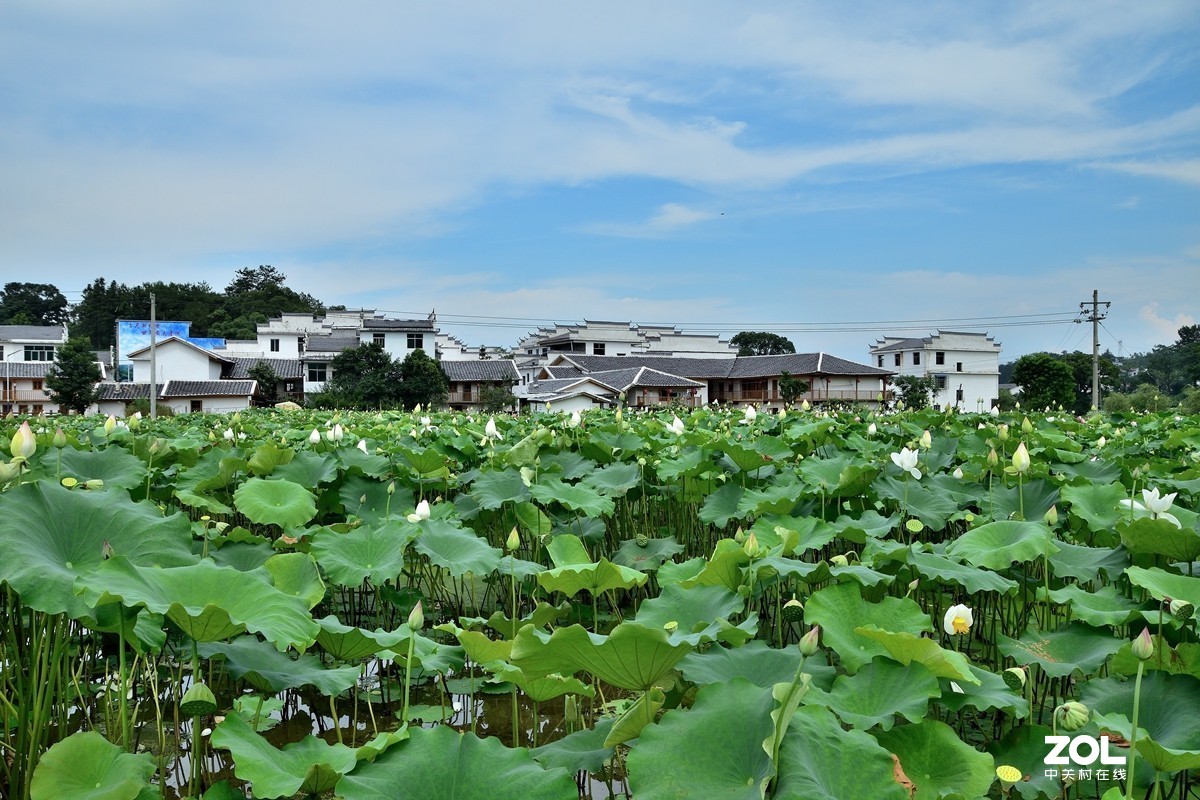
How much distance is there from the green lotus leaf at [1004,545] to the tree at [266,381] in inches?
1827

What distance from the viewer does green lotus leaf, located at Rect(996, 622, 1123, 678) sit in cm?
179

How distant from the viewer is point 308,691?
2910 millimetres

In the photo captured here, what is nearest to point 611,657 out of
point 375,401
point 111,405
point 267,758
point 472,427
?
point 267,758

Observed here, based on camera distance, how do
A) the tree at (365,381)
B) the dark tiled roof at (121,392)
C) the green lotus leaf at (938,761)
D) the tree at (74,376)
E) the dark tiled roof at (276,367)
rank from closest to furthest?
the green lotus leaf at (938,761) → the tree at (74,376) → the tree at (365,381) → the dark tiled roof at (121,392) → the dark tiled roof at (276,367)

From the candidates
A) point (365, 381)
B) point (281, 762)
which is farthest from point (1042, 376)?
point (281, 762)

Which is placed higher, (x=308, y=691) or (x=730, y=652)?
(x=730, y=652)

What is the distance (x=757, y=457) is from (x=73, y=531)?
2674 mm

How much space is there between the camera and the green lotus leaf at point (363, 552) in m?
2.42

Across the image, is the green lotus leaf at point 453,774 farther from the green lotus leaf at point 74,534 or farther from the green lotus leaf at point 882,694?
the green lotus leaf at point 74,534

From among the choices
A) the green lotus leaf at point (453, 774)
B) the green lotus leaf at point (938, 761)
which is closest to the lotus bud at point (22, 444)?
the green lotus leaf at point (453, 774)

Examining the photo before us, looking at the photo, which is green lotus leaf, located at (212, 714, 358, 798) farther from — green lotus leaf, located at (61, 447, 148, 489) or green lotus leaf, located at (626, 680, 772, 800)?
green lotus leaf, located at (61, 447, 148, 489)

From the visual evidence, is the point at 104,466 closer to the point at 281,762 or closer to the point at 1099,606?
the point at 281,762

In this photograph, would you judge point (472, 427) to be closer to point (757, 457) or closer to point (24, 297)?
point (757, 457)

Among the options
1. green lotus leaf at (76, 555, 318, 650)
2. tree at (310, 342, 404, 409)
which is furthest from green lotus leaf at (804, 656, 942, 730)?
tree at (310, 342, 404, 409)
